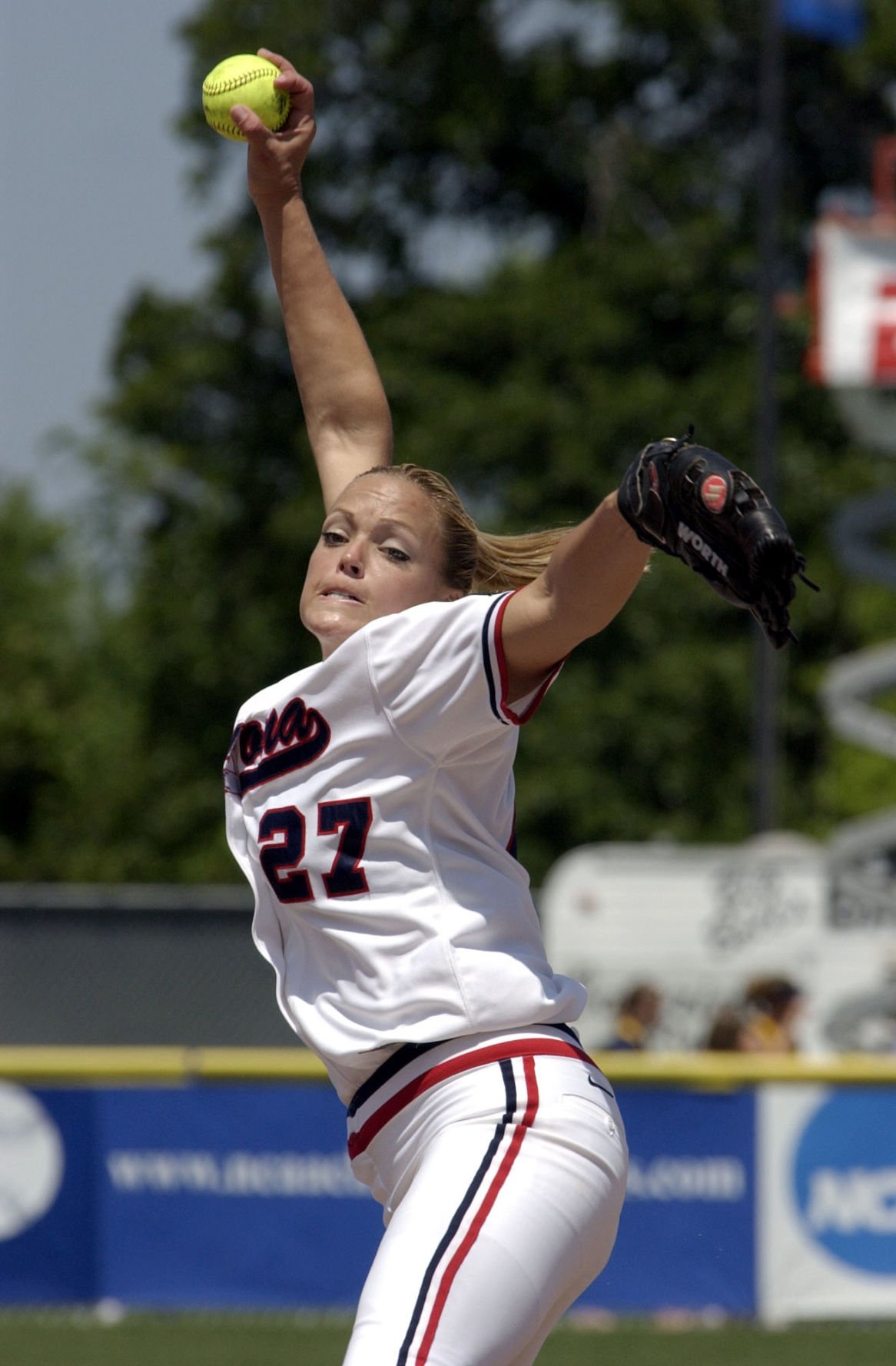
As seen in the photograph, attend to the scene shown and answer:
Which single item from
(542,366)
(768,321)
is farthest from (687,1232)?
(542,366)

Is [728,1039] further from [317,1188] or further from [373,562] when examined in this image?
[373,562]

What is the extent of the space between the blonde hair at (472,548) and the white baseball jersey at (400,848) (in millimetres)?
289

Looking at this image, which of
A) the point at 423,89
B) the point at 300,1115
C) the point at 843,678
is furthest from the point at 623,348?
the point at 300,1115

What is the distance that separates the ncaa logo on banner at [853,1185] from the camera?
7.36 m

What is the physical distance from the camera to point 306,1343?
23.2 feet

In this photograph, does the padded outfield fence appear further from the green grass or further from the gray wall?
the gray wall

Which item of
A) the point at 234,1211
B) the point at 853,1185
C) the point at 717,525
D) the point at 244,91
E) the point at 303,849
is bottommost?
the point at 853,1185

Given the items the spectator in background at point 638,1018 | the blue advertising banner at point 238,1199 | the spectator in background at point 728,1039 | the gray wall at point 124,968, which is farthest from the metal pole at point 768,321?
the blue advertising banner at point 238,1199

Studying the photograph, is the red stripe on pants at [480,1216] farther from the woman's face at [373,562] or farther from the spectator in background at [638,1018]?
the spectator in background at [638,1018]

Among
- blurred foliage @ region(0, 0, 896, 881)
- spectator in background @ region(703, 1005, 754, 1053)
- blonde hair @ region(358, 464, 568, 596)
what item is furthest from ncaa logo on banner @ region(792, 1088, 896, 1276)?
blurred foliage @ region(0, 0, 896, 881)

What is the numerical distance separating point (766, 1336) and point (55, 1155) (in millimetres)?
2925

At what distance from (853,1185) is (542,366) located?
14.8 meters

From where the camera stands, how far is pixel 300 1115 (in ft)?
24.9

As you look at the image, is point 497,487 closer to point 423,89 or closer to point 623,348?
point 623,348
